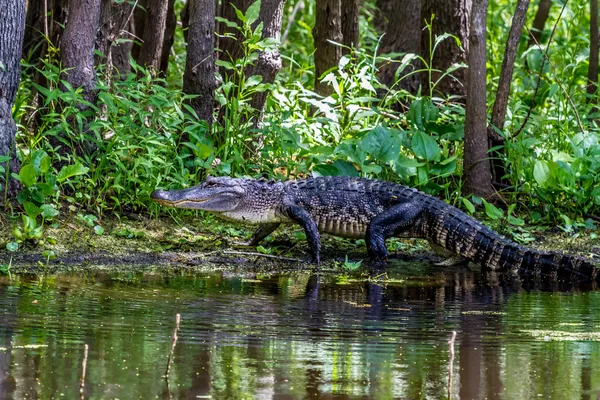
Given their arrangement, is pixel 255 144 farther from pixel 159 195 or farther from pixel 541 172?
pixel 541 172

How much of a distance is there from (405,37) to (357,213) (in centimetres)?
536

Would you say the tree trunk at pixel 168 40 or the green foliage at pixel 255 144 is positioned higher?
the tree trunk at pixel 168 40

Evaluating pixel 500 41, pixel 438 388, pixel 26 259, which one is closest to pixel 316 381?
pixel 438 388

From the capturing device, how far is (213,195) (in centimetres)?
837

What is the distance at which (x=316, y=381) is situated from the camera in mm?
4242

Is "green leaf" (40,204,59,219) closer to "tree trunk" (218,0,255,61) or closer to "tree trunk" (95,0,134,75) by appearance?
"tree trunk" (95,0,134,75)

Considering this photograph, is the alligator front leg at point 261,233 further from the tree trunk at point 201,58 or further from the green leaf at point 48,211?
the green leaf at point 48,211

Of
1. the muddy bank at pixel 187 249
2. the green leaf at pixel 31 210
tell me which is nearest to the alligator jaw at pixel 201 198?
the muddy bank at pixel 187 249

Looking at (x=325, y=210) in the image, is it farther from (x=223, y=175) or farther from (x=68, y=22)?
(x=68, y=22)

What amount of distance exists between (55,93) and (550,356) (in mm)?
4762

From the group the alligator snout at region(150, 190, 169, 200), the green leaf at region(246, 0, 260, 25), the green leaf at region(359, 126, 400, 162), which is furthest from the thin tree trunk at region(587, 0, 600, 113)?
the alligator snout at region(150, 190, 169, 200)

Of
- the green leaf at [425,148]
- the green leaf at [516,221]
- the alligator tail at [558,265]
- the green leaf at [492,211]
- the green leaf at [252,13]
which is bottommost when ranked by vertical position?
the alligator tail at [558,265]

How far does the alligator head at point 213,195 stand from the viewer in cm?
822

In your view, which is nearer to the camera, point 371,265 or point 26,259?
point 26,259
